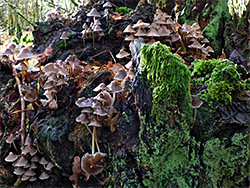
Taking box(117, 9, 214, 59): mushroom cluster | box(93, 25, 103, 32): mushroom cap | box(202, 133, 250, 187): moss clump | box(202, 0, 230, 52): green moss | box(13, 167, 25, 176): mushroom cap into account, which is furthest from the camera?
box(93, 25, 103, 32): mushroom cap

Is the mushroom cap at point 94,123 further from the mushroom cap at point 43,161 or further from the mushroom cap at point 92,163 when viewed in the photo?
the mushroom cap at point 43,161

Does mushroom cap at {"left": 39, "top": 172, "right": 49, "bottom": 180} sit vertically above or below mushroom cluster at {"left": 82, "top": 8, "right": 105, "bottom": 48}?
below

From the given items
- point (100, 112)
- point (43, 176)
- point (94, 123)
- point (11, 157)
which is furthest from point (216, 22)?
point (11, 157)

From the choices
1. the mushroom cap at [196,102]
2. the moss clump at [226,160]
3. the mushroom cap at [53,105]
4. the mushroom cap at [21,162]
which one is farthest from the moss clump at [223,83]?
the mushroom cap at [21,162]

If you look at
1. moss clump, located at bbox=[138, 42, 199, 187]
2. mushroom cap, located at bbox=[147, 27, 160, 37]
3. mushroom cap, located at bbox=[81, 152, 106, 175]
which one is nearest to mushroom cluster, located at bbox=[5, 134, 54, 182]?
mushroom cap, located at bbox=[81, 152, 106, 175]

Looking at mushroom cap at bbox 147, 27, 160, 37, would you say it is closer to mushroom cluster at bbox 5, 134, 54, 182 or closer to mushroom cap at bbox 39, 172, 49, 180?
mushroom cluster at bbox 5, 134, 54, 182

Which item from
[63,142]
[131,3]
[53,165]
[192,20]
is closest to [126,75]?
[63,142]

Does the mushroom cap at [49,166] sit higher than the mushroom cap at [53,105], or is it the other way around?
the mushroom cap at [53,105]
